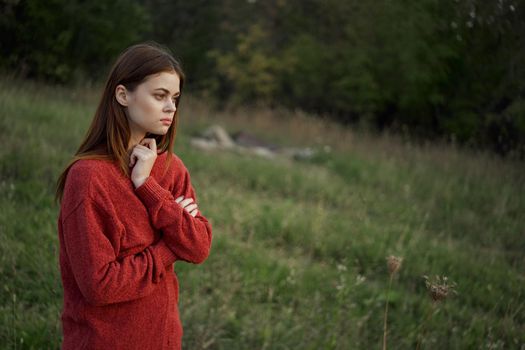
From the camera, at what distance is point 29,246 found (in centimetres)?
330

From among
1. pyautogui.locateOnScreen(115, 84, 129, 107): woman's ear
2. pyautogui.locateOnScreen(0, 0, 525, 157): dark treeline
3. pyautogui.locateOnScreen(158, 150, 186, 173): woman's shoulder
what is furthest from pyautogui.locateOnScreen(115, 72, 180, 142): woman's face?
pyautogui.locateOnScreen(0, 0, 525, 157): dark treeline

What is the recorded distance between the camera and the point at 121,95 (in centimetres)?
163

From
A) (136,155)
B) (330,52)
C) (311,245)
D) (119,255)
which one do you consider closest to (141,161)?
(136,155)

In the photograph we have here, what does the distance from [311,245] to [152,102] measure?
9.83 ft

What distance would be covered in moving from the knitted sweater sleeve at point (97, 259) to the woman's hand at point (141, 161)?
167 mm

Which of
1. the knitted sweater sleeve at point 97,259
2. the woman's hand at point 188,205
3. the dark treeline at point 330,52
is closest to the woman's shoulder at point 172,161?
the woman's hand at point 188,205

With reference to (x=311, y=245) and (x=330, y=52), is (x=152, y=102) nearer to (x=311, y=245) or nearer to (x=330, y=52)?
(x=311, y=245)

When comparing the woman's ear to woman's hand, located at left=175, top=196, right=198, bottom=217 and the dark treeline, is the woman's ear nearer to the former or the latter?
woman's hand, located at left=175, top=196, right=198, bottom=217

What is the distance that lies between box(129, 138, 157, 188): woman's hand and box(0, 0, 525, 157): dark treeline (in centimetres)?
356

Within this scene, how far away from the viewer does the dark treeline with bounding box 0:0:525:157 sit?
584 centimetres

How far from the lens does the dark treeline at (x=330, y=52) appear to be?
5840mm

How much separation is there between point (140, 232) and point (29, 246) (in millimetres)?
2137

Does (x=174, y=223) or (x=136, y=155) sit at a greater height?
(x=136, y=155)

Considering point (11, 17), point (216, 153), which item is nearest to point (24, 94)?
point (11, 17)
